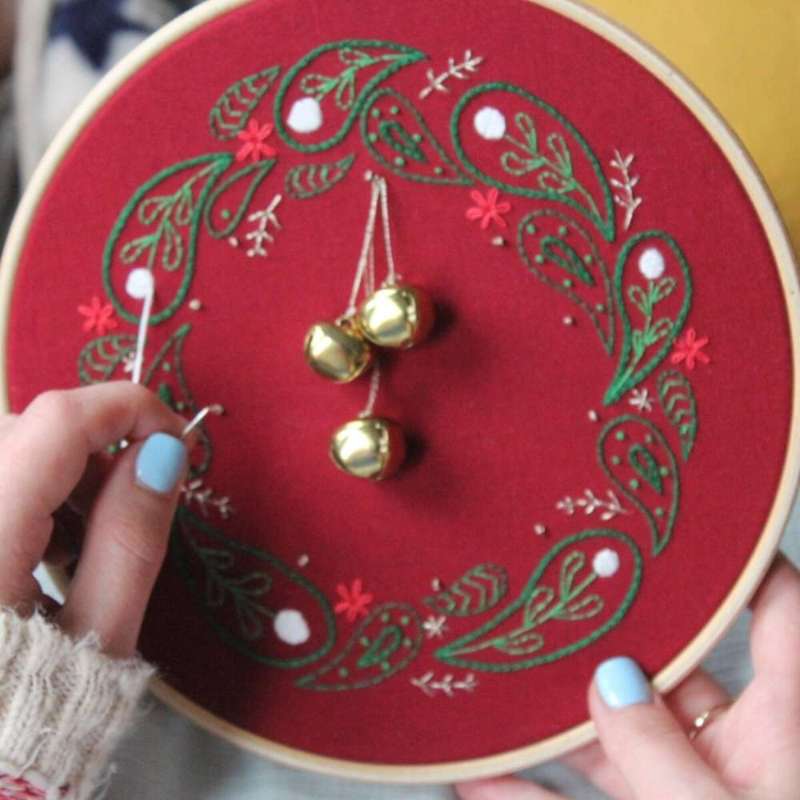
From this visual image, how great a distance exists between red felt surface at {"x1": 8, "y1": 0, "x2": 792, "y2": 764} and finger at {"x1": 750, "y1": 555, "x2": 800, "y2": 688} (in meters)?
0.07

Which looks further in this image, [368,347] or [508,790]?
[508,790]

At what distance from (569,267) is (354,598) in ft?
0.72

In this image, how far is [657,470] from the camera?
1.76ft

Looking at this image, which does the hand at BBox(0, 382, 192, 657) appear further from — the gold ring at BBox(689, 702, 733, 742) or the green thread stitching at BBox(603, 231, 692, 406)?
the gold ring at BBox(689, 702, 733, 742)

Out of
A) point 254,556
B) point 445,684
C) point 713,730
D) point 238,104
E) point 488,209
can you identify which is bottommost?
point 713,730

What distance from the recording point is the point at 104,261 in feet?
1.77

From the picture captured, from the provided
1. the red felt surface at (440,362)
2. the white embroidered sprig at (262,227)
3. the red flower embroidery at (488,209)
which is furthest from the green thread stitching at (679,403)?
the white embroidered sprig at (262,227)

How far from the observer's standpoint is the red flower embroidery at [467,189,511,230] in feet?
1.70

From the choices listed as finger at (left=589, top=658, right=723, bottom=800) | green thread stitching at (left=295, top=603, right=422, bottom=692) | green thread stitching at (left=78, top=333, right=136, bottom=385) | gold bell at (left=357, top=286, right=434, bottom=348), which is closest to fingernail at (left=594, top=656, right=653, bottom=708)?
finger at (left=589, top=658, right=723, bottom=800)

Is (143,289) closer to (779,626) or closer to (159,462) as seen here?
(159,462)

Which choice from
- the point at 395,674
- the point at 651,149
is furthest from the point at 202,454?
the point at 651,149

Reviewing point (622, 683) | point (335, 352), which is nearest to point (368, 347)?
point (335, 352)

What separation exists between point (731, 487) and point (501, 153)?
0.22 meters

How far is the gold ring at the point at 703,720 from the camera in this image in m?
0.60
